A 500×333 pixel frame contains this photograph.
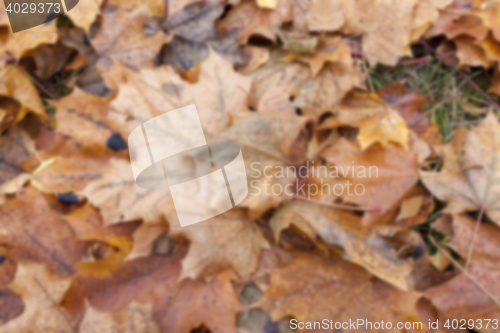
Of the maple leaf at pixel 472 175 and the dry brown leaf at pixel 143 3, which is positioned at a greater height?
the dry brown leaf at pixel 143 3

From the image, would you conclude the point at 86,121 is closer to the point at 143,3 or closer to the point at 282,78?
the point at 143,3

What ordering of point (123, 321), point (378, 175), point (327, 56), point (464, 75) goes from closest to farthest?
point (123, 321) < point (378, 175) < point (327, 56) < point (464, 75)

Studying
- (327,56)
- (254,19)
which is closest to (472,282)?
(327,56)

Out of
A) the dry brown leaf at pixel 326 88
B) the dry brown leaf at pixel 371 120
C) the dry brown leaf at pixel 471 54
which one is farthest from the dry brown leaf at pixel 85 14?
the dry brown leaf at pixel 471 54

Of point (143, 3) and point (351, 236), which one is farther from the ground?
point (143, 3)

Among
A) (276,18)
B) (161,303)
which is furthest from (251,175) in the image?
(276,18)

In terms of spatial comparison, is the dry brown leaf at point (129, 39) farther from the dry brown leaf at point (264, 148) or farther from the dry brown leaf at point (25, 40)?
the dry brown leaf at point (264, 148)

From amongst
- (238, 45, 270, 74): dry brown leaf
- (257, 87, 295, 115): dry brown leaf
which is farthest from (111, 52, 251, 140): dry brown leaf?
(238, 45, 270, 74): dry brown leaf
